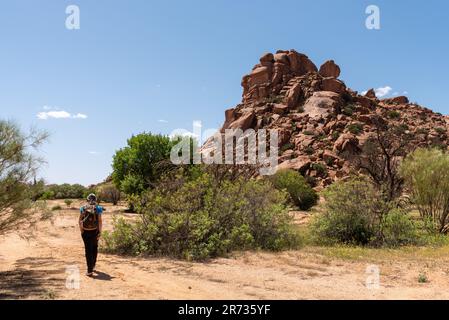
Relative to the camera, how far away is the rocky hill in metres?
57.4

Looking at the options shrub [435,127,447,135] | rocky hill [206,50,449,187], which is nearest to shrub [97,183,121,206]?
rocky hill [206,50,449,187]

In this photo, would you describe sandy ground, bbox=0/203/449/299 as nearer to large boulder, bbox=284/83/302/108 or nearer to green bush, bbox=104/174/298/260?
green bush, bbox=104/174/298/260

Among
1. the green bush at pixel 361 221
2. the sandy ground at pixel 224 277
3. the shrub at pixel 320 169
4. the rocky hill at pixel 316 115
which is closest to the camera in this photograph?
the sandy ground at pixel 224 277

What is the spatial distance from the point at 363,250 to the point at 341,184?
353cm

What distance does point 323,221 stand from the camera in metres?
17.0

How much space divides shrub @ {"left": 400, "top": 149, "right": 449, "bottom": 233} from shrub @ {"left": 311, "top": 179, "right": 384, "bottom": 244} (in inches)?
190

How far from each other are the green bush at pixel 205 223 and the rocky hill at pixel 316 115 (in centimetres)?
3685

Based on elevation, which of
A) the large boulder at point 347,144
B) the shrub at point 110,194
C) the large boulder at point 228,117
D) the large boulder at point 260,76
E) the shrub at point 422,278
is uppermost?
the large boulder at point 260,76

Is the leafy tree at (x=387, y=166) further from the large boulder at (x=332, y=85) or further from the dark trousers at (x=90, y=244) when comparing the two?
the large boulder at (x=332, y=85)

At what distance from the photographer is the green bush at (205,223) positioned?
13234 mm

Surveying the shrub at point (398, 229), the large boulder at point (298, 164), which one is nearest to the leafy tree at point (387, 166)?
the shrub at point (398, 229)

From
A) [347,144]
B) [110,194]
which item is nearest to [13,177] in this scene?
[110,194]
